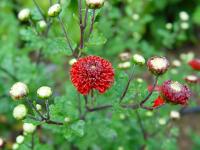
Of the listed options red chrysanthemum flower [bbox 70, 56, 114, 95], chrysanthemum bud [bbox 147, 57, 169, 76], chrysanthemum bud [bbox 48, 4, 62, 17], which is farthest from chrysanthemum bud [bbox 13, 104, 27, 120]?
chrysanthemum bud [bbox 147, 57, 169, 76]

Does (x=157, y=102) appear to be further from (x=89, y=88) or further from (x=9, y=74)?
(x=9, y=74)

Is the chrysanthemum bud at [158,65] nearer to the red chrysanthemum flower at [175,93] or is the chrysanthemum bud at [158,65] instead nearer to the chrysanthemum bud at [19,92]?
the red chrysanthemum flower at [175,93]

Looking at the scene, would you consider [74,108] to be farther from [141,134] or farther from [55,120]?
[141,134]

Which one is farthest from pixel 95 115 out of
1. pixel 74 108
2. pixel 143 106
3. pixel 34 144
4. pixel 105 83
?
pixel 105 83

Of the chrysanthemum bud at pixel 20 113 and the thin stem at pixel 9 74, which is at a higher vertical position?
the thin stem at pixel 9 74

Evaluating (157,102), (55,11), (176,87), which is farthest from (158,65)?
(55,11)

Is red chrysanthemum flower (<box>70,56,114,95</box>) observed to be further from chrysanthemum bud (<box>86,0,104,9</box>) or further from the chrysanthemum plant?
chrysanthemum bud (<box>86,0,104,9</box>)

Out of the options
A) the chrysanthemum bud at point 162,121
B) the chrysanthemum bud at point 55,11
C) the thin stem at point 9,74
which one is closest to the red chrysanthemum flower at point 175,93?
the chrysanthemum bud at point 55,11

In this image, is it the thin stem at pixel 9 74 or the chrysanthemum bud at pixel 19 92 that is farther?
the thin stem at pixel 9 74
